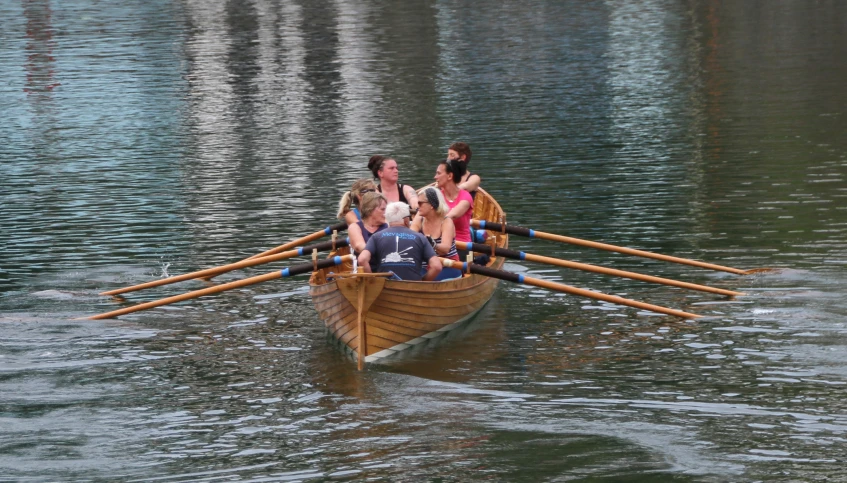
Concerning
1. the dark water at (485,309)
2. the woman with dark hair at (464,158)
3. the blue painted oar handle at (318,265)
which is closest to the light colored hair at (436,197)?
the blue painted oar handle at (318,265)

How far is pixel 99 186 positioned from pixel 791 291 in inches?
621

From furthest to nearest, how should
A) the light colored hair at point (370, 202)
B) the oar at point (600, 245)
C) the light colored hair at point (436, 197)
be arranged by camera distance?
the oar at point (600, 245), the light colored hair at point (436, 197), the light colored hair at point (370, 202)

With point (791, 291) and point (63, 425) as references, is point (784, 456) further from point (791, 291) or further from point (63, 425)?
point (63, 425)

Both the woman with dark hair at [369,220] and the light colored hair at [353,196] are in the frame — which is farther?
the light colored hair at [353,196]

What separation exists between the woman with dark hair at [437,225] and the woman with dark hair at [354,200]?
718mm

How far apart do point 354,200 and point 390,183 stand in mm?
1195

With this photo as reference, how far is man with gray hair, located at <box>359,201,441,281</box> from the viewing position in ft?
47.0

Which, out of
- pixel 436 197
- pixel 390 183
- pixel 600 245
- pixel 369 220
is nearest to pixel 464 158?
pixel 390 183

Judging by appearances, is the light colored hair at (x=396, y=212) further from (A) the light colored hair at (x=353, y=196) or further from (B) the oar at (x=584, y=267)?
(B) the oar at (x=584, y=267)

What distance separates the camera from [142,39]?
58531mm

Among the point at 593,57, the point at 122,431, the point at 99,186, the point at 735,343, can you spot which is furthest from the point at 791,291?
the point at 593,57

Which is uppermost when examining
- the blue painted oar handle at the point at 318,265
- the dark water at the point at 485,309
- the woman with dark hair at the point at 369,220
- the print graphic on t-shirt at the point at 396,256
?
the woman with dark hair at the point at 369,220

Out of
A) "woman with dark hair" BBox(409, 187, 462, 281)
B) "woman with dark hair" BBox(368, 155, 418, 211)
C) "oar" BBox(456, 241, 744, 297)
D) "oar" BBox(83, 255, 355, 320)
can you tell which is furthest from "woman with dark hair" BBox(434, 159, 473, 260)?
"oar" BBox(83, 255, 355, 320)

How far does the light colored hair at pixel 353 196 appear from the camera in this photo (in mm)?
15688
